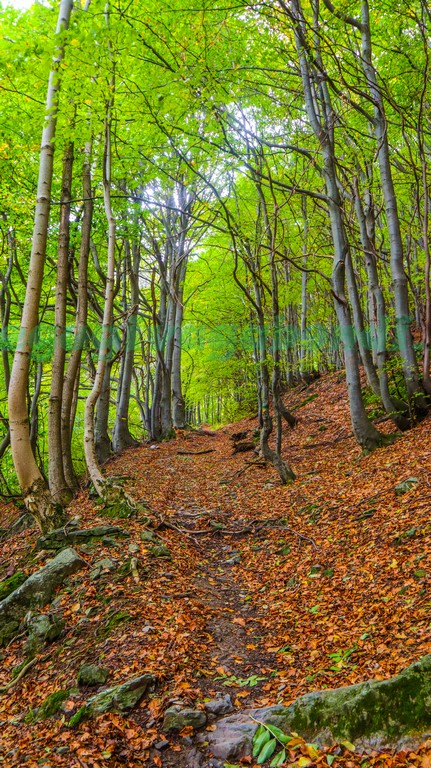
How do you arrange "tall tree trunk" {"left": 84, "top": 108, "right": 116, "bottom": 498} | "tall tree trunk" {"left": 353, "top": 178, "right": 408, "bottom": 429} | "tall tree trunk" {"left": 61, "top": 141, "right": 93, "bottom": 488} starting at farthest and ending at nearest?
"tall tree trunk" {"left": 353, "top": 178, "right": 408, "bottom": 429}, "tall tree trunk" {"left": 61, "top": 141, "right": 93, "bottom": 488}, "tall tree trunk" {"left": 84, "top": 108, "right": 116, "bottom": 498}

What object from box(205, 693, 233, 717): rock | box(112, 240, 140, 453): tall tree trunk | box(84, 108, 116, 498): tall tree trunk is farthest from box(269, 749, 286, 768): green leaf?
box(112, 240, 140, 453): tall tree trunk

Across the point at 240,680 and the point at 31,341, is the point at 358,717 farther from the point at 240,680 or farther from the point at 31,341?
the point at 31,341

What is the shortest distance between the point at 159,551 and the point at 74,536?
4.05 feet

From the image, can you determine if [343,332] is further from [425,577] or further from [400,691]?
[400,691]

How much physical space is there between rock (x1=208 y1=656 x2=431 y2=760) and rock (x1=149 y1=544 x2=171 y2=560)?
269 centimetres

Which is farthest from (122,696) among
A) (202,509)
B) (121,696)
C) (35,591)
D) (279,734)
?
(202,509)

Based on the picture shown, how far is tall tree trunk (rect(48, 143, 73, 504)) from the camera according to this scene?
24.5ft

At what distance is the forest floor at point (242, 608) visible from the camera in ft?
9.78

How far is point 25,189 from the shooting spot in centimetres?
1004

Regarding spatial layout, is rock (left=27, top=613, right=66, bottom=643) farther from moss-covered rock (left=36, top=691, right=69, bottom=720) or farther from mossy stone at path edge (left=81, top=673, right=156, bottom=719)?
mossy stone at path edge (left=81, top=673, right=156, bottom=719)

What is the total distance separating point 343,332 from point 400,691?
6.43 m

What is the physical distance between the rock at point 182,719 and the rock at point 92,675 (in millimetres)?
719

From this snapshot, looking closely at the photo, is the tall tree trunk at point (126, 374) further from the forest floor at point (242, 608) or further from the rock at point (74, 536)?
the rock at point (74, 536)

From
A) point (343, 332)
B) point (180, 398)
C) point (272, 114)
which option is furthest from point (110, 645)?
point (180, 398)
